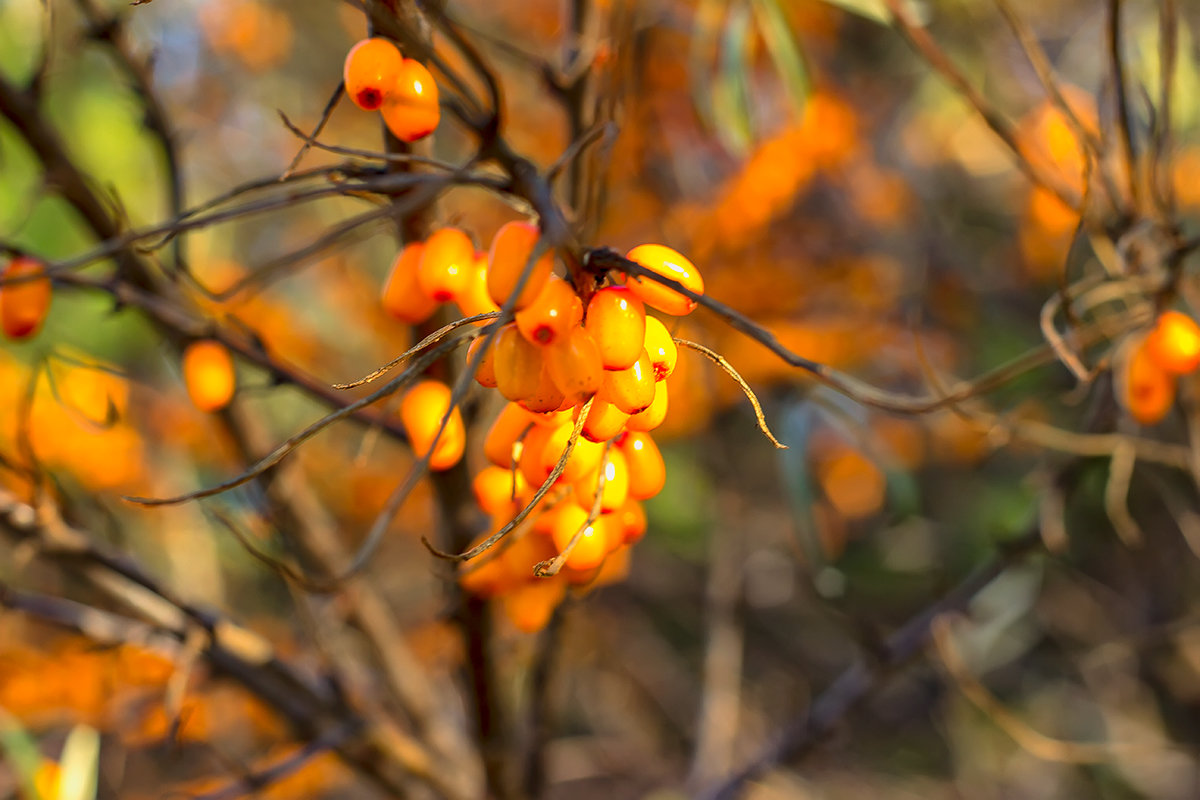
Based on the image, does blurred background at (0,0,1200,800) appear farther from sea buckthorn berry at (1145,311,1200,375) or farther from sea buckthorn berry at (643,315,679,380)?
sea buckthorn berry at (643,315,679,380)

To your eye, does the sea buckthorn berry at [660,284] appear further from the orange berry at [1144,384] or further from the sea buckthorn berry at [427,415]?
the orange berry at [1144,384]

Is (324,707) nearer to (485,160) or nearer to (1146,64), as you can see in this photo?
(485,160)

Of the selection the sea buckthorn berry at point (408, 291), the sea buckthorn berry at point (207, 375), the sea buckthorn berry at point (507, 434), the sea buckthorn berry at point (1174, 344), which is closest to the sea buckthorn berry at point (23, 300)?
the sea buckthorn berry at point (207, 375)

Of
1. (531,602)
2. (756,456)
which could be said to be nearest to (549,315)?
(531,602)

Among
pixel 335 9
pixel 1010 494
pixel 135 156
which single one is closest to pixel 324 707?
pixel 1010 494

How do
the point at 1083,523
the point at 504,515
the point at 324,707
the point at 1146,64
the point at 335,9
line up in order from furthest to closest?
the point at 335,9
the point at 1083,523
the point at 1146,64
the point at 324,707
the point at 504,515

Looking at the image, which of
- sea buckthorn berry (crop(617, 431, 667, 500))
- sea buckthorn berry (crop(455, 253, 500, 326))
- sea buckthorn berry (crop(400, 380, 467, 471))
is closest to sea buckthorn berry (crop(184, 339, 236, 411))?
sea buckthorn berry (crop(400, 380, 467, 471))

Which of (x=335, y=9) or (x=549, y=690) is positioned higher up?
(x=335, y=9)

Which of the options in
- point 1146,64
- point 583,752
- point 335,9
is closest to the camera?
point 1146,64
